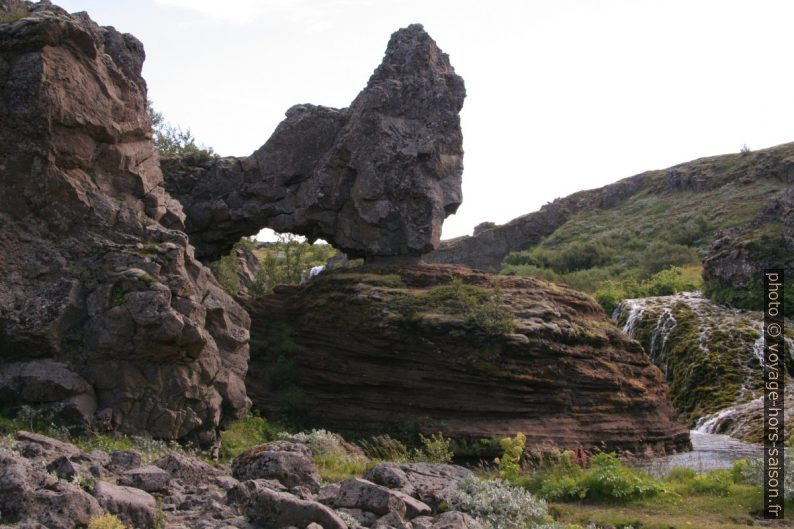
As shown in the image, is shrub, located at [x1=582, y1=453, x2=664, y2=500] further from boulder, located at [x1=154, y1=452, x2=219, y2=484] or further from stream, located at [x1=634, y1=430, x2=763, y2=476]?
boulder, located at [x1=154, y1=452, x2=219, y2=484]

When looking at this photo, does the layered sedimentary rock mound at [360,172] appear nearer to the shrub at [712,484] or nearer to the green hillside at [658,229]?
the shrub at [712,484]

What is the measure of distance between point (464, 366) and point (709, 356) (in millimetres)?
11460

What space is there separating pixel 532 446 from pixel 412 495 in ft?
24.2

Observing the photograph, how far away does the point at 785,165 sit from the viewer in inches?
2019

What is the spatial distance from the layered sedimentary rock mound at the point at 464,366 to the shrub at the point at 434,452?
0.93 m

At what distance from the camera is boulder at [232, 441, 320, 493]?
1168 cm

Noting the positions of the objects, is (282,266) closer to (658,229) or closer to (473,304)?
(473,304)

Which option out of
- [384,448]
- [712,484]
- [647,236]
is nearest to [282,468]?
[384,448]

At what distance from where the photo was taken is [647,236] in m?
53.8

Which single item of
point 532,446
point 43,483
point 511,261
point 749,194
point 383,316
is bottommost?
point 532,446

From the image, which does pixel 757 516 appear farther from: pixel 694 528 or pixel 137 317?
pixel 137 317

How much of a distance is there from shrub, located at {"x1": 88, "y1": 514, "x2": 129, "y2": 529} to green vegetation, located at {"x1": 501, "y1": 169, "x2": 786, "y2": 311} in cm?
3249

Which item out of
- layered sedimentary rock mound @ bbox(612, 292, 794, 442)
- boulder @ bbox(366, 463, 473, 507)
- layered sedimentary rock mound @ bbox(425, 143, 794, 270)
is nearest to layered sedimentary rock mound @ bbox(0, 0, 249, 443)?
boulder @ bbox(366, 463, 473, 507)

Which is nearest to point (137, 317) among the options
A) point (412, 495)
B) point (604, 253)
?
point (412, 495)
